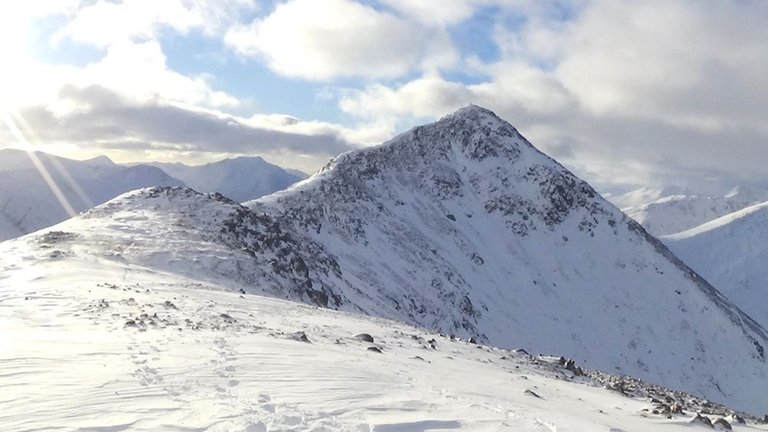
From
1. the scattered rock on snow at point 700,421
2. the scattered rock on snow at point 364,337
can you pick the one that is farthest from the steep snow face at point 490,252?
the scattered rock on snow at point 700,421

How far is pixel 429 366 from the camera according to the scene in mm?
15859

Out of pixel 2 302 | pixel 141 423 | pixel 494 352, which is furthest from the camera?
pixel 494 352

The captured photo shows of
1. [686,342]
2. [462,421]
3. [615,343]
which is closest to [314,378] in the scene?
[462,421]

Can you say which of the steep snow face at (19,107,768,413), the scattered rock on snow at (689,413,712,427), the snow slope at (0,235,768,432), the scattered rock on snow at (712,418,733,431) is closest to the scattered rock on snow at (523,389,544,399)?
the snow slope at (0,235,768,432)

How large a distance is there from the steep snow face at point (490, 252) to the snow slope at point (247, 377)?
26044 mm

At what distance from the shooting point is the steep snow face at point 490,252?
58312 millimetres

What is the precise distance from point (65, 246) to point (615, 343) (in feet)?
301

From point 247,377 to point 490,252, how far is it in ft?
344

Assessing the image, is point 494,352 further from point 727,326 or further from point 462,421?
point 727,326

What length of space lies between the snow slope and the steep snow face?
26044 millimetres

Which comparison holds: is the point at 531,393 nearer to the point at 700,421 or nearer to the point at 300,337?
the point at 700,421

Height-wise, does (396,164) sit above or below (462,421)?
above

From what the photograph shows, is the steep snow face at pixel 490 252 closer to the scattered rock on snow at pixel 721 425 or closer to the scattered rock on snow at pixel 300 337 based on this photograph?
the scattered rock on snow at pixel 300 337

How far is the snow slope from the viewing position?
8.62m
